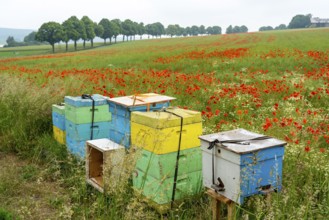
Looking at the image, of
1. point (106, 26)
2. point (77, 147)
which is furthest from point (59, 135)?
point (106, 26)

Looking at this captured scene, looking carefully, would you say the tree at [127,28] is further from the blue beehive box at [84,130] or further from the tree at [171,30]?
the blue beehive box at [84,130]

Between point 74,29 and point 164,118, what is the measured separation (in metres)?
73.8

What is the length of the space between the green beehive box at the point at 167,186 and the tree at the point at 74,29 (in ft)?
230

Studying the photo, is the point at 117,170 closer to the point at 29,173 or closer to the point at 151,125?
the point at 151,125

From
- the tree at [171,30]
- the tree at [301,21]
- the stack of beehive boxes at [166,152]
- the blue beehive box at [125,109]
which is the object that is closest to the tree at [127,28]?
the tree at [171,30]

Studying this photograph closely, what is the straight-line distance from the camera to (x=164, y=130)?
400 cm

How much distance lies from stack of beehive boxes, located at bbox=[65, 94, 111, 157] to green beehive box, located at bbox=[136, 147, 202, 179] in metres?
1.85

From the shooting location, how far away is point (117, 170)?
4488mm

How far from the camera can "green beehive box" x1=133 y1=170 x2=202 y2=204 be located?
4156 millimetres

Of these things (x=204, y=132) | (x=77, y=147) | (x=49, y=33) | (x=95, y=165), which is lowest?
(x=95, y=165)

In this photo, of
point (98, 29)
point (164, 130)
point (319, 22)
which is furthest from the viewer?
point (319, 22)

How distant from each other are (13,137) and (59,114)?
1.23m

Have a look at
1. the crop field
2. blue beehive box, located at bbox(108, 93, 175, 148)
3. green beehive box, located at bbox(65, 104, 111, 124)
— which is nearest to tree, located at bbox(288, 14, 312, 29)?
the crop field

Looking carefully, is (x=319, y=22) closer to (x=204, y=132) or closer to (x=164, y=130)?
(x=204, y=132)
